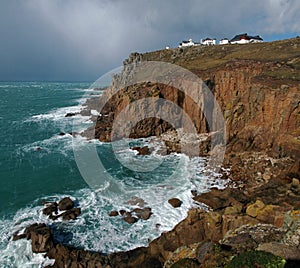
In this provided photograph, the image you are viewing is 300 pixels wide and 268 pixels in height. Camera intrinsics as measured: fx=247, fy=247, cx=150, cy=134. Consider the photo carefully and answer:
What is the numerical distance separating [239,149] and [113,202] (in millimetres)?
19541

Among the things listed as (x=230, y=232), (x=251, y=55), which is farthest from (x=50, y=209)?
(x=251, y=55)

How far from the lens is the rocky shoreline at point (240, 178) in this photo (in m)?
11.4

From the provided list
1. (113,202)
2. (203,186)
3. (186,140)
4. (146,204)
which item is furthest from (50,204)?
(186,140)

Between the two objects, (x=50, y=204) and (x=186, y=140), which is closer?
(x=50, y=204)

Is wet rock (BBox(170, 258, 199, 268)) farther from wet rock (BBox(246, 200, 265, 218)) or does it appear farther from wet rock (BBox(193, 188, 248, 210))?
wet rock (BBox(193, 188, 248, 210))

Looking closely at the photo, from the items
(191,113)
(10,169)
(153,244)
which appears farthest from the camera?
(191,113)

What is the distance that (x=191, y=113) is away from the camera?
153 feet

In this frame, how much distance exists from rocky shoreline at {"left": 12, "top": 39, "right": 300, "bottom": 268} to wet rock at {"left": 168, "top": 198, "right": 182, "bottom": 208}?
0.68 ft

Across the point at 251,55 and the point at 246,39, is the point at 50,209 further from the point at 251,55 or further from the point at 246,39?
the point at 246,39

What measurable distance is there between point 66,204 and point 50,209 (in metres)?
1.59

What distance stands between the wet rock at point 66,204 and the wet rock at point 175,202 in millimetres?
10361

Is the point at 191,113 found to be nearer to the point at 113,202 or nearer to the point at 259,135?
the point at 259,135

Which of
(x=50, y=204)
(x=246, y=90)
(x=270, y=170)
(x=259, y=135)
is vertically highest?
(x=246, y=90)

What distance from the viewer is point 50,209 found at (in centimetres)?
2495
